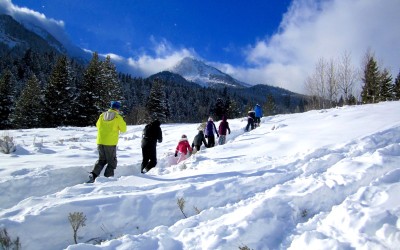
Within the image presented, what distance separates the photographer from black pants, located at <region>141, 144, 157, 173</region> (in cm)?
855

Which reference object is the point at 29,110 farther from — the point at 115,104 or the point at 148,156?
the point at 115,104

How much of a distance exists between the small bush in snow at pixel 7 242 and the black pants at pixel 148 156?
4849 mm

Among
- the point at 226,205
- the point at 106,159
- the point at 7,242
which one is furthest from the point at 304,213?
the point at 106,159

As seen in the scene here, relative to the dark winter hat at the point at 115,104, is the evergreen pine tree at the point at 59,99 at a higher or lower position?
higher

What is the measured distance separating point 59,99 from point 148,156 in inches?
1242

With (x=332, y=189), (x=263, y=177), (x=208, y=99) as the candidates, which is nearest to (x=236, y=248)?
(x=332, y=189)

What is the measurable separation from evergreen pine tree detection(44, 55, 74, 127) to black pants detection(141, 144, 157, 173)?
3064cm

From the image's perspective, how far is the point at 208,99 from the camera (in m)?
117

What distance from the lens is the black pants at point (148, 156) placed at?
855cm

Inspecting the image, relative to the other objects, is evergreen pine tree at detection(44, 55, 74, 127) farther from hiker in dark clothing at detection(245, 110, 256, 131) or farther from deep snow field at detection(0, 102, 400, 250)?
deep snow field at detection(0, 102, 400, 250)

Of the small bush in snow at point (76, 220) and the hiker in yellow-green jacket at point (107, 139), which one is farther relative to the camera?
the hiker in yellow-green jacket at point (107, 139)

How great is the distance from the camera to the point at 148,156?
28.1 ft

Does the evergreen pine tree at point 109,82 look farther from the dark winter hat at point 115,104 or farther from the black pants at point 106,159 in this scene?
the black pants at point 106,159

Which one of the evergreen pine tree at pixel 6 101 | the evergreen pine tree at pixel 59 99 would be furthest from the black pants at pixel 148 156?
the evergreen pine tree at pixel 6 101
